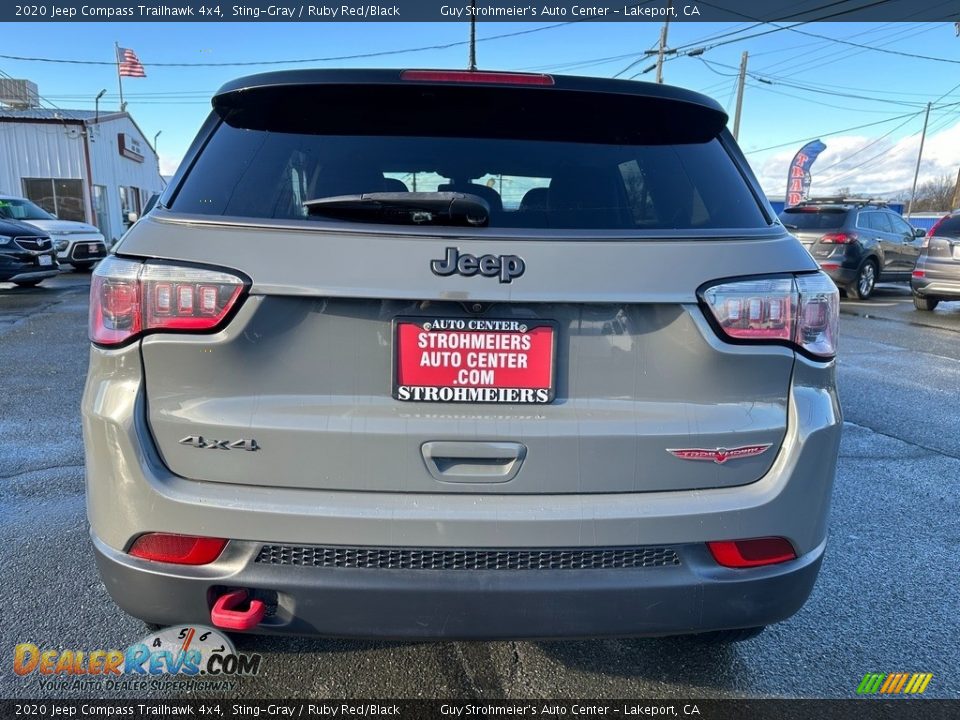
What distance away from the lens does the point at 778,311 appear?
164 cm

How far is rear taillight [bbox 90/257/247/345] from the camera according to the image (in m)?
1.54

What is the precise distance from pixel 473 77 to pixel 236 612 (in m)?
1.57

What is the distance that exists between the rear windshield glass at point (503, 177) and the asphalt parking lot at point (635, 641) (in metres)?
1.46

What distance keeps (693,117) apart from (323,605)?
5.62 ft

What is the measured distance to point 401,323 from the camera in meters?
1.56

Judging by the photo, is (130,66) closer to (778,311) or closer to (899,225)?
(899,225)

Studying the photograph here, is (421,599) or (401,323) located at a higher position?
(401,323)

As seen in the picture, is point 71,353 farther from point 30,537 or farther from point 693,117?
point 693,117

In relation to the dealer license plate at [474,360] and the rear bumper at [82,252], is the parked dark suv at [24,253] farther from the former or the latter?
the dealer license plate at [474,360]

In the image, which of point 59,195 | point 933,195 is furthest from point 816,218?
point 933,195

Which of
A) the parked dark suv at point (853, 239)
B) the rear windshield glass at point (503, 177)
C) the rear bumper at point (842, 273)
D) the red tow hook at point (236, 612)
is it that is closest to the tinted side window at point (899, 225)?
the parked dark suv at point (853, 239)

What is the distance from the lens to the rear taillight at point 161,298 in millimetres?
1544

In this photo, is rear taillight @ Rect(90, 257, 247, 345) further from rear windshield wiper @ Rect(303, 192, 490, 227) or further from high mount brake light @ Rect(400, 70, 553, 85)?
high mount brake light @ Rect(400, 70, 553, 85)

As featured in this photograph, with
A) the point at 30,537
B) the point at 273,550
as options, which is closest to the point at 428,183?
the point at 273,550
